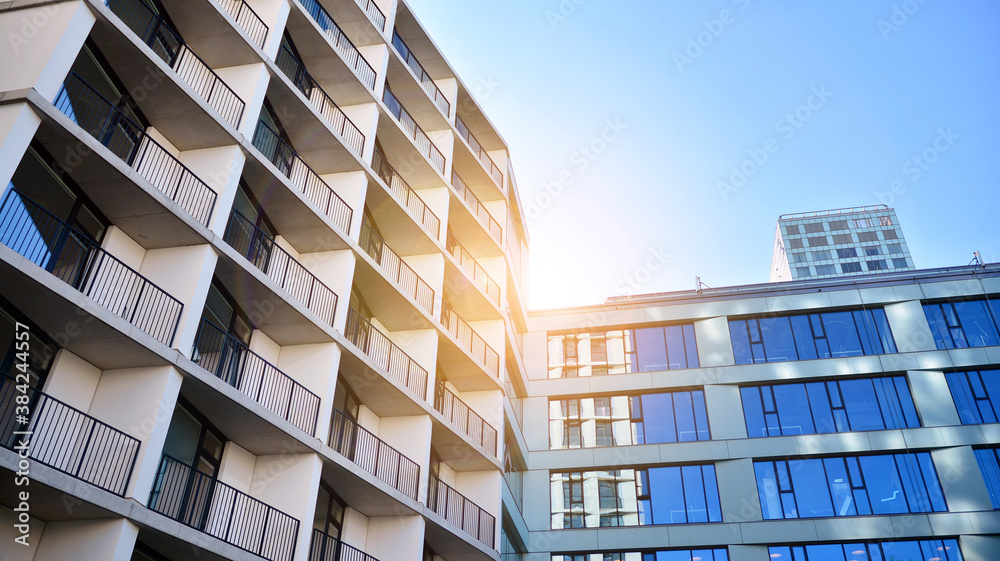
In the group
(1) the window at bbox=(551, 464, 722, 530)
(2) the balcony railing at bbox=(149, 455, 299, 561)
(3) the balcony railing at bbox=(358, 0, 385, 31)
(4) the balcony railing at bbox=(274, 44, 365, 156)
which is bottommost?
(2) the balcony railing at bbox=(149, 455, 299, 561)

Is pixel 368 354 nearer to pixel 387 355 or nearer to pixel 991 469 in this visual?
pixel 387 355

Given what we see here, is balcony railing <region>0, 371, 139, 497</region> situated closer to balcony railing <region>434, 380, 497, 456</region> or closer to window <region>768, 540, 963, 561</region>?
balcony railing <region>434, 380, 497, 456</region>

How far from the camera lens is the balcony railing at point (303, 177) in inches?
891

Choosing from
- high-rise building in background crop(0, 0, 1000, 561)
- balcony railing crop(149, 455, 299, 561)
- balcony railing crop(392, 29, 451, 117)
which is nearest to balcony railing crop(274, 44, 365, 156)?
high-rise building in background crop(0, 0, 1000, 561)

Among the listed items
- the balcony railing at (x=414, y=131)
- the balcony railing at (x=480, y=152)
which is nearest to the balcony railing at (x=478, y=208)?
the balcony railing at (x=480, y=152)

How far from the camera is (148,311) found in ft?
54.3

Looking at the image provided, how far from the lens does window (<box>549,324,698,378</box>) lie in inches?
1426

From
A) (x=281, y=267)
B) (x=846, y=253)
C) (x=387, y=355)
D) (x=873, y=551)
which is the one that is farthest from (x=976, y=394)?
(x=846, y=253)

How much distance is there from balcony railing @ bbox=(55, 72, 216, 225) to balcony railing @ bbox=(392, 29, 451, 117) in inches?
558

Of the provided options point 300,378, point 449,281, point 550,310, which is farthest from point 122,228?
point 550,310

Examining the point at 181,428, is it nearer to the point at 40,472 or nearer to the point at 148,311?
the point at 148,311

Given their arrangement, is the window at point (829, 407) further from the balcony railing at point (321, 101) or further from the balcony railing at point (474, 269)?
the balcony railing at point (321, 101)

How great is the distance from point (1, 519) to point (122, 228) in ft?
21.5

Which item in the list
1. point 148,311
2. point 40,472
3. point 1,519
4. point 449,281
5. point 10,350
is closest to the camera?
point 40,472
